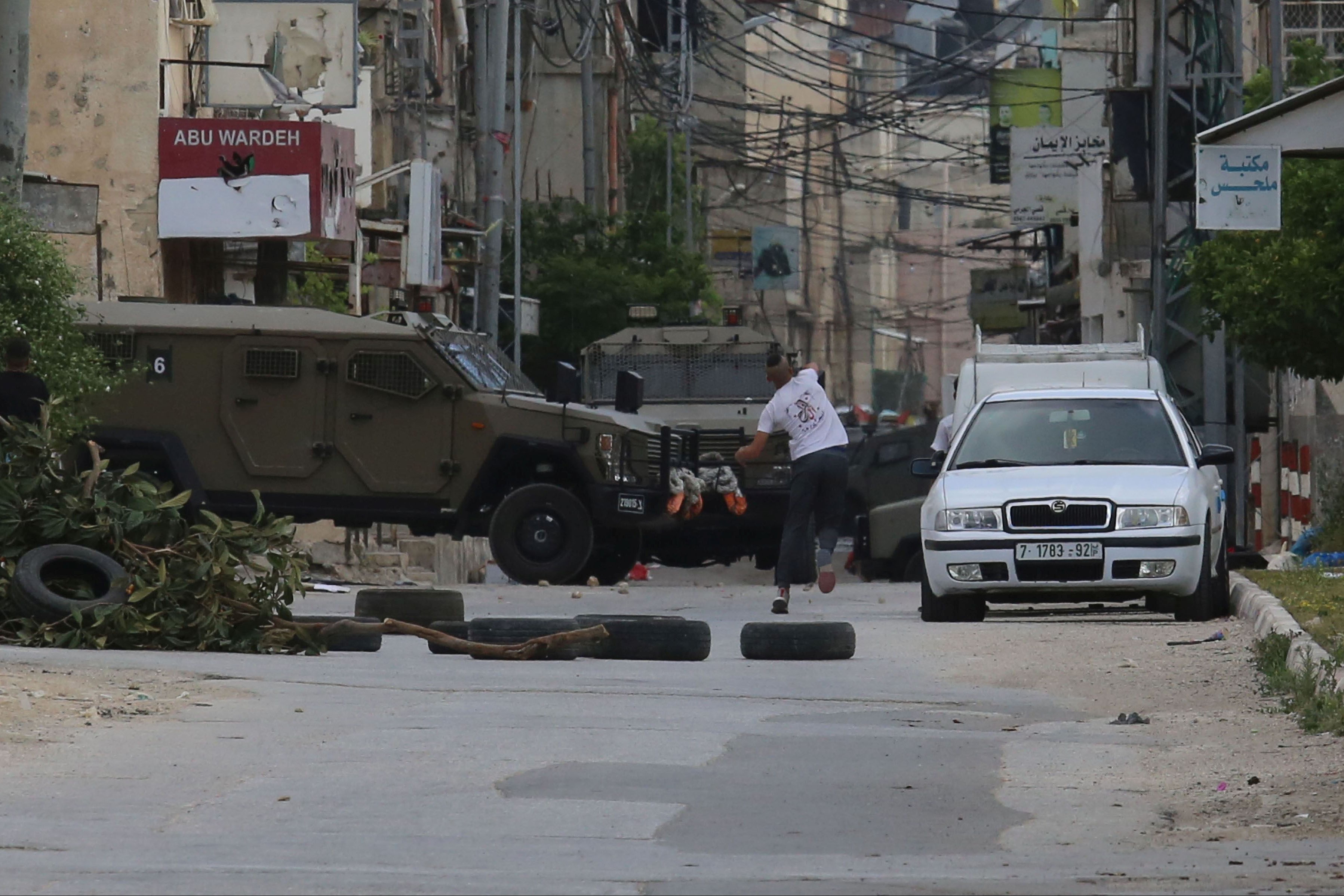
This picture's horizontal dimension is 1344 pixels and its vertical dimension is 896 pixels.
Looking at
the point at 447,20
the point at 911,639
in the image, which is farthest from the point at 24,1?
the point at 447,20

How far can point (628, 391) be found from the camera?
66.7 ft

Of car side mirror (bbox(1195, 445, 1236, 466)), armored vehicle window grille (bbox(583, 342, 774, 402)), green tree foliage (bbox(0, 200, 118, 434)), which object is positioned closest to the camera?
car side mirror (bbox(1195, 445, 1236, 466))

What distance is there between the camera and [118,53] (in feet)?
80.6

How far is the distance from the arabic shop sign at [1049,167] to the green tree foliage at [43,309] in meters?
37.7

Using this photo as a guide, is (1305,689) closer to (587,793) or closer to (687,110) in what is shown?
(587,793)

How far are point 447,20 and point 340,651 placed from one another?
36941 millimetres

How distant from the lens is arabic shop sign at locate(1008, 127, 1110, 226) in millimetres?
52219

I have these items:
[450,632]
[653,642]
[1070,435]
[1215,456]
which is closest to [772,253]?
[1070,435]

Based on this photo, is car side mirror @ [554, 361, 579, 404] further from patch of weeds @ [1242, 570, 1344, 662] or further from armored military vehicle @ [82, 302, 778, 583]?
patch of weeds @ [1242, 570, 1344, 662]

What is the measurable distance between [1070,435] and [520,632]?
4927 millimetres

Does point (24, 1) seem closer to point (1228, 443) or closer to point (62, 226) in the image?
point (62, 226)

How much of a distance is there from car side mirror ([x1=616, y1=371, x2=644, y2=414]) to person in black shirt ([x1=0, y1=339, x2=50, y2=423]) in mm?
6927

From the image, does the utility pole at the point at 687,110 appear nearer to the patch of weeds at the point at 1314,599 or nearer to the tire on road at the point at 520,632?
the patch of weeds at the point at 1314,599

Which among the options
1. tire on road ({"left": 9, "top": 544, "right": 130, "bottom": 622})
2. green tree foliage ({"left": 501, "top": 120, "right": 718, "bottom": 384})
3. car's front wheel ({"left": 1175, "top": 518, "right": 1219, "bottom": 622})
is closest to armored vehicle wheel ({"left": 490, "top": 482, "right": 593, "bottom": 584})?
car's front wheel ({"left": 1175, "top": 518, "right": 1219, "bottom": 622})
